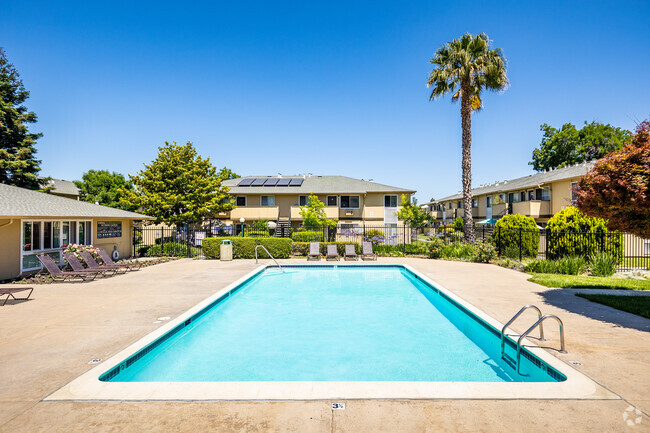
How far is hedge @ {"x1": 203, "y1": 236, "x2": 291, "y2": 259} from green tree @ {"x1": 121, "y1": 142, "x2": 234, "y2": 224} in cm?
780

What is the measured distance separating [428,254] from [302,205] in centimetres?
1520

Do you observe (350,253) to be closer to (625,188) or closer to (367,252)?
(367,252)

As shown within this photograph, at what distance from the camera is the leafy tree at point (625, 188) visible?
7031mm

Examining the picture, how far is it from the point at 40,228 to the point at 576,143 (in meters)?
55.9

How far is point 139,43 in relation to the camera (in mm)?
16953

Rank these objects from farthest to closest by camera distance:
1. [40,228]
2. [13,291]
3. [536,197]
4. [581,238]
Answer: [536,197] < [581,238] < [40,228] < [13,291]

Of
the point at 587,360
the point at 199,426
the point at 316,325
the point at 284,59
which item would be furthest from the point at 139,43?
the point at 587,360

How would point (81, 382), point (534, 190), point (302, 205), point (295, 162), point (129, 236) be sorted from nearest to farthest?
point (81, 382), point (129, 236), point (534, 190), point (302, 205), point (295, 162)

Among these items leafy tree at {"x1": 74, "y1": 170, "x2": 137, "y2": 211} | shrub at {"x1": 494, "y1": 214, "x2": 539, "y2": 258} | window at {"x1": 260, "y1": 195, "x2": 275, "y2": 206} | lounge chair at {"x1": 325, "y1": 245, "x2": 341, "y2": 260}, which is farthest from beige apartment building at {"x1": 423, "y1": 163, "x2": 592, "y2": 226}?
leafy tree at {"x1": 74, "y1": 170, "x2": 137, "y2": 211}

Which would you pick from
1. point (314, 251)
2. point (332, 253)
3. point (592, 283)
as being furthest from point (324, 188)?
point (592, 283)

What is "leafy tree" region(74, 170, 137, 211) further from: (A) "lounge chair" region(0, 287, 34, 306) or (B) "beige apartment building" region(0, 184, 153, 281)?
(A) "lounge chair" region(0, 287, 34, 306)

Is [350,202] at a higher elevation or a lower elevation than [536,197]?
lower

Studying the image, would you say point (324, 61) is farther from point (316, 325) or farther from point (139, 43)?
point (316, 325)

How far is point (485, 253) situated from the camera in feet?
56.9
